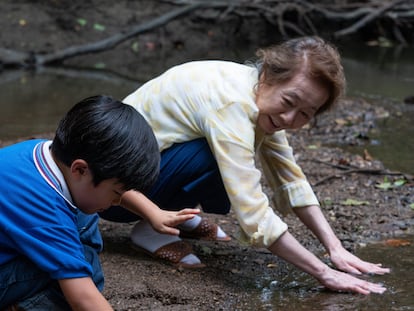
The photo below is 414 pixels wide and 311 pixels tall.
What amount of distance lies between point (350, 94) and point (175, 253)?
3.85 metres

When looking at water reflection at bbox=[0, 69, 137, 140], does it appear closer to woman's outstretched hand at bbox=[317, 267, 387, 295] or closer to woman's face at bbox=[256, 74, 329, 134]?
woman's face at bbox=[256, 74, 329, 134]

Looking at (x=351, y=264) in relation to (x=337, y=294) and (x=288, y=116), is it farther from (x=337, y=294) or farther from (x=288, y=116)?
(x=288, y=116)

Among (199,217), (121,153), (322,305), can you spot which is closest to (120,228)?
(199,217)

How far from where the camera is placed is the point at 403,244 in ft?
9.53

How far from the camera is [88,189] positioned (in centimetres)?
178

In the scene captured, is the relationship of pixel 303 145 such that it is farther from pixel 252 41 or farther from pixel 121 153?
pixel 252 41

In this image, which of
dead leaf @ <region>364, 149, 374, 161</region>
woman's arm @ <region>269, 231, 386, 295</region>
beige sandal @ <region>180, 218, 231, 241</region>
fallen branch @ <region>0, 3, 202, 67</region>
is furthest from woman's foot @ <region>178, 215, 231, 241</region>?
fallen branch @ <region>0, 3, 202, 67</region>

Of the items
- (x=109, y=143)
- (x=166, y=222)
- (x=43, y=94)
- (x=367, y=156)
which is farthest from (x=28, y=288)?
(x=43, y=94)

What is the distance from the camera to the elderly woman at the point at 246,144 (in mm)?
2424

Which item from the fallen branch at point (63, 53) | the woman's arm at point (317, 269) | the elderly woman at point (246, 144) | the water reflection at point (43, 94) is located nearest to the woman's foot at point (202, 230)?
the elderly woman at point (246, 144)

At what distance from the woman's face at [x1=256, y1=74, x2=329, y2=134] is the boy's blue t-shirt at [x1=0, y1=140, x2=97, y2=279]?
3.20 ft

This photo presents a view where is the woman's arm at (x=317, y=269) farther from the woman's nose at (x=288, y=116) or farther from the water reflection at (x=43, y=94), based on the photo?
the water reflection at (x=43, y=94)

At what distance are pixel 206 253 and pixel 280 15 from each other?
6.86 m

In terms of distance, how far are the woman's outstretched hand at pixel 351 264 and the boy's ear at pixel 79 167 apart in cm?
122
